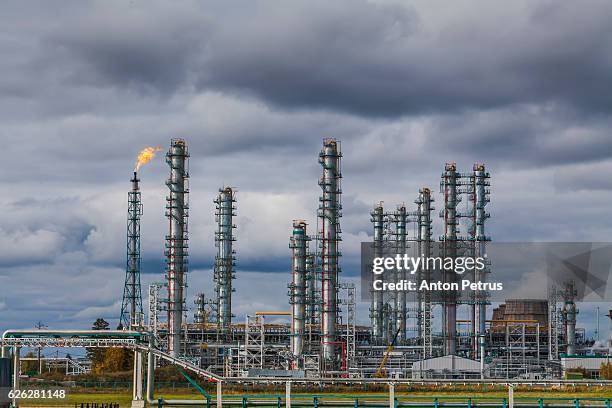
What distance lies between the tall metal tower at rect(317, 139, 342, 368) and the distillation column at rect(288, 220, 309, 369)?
86.3 inches

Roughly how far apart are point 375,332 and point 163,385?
5434 centimetres

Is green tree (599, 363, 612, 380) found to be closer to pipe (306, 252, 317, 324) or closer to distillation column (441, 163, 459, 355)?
distillation column (441, 163, 459, 355)

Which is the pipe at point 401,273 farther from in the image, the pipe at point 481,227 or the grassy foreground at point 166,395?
the grassy foreground at point 166,395

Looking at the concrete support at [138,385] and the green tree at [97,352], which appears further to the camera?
the green tree at [97,352]

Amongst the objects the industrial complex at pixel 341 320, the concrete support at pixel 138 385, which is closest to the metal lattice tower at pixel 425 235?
the industrial complex at pixel 341 320

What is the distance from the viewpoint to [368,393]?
7725 cm

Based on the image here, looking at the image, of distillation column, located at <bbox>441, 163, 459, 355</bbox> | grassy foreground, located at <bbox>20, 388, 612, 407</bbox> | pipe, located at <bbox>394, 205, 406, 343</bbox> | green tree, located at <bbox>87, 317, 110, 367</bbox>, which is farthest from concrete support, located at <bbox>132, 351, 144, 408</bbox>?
pipe, located at <bbox>394, 205, 406, 343</bbox>

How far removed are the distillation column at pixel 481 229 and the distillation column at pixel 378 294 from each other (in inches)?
524

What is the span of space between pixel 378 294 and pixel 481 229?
17392 millimetres

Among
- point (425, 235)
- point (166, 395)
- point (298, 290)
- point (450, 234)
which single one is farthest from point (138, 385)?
point (425, 235)

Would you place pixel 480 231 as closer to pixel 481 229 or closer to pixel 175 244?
pixel 481 229

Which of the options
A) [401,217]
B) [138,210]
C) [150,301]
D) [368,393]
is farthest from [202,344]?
[368,393]

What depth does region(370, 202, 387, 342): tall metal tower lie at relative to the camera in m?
126

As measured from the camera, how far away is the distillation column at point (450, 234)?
380 ft
